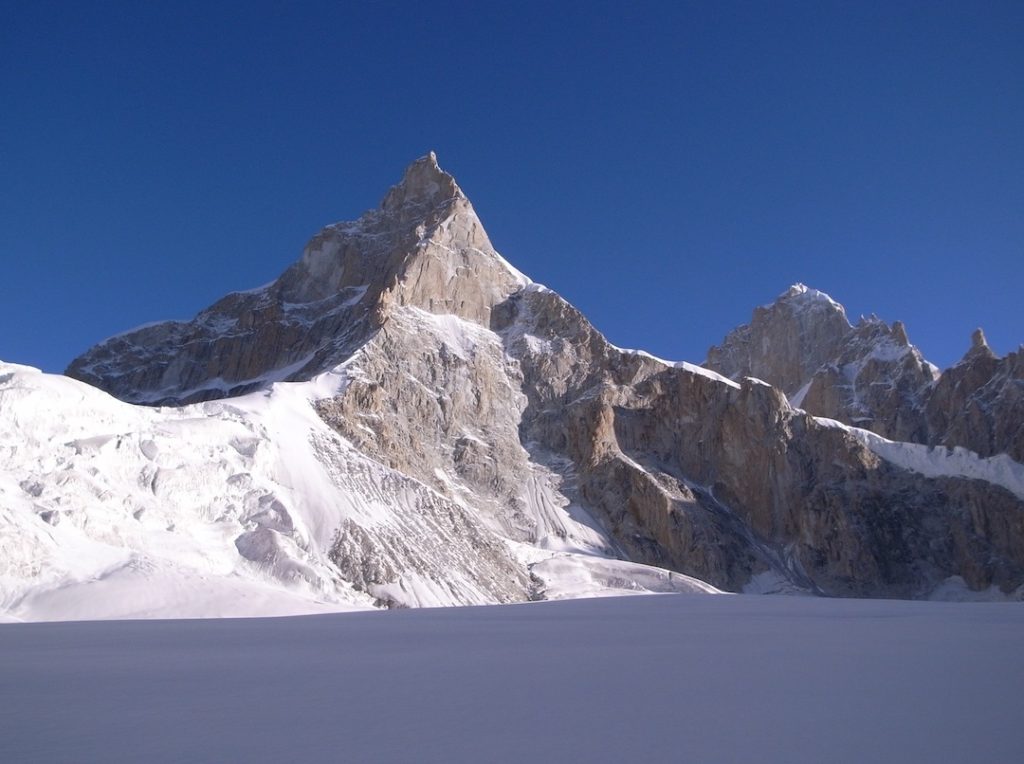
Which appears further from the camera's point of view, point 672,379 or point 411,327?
point 672,379

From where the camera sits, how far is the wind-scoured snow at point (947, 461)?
113000 millimetres

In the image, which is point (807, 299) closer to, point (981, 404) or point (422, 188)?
point (981, 404)

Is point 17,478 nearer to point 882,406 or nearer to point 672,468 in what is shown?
point 672,468

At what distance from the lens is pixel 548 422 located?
10825 cm

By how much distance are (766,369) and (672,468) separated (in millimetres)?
66557

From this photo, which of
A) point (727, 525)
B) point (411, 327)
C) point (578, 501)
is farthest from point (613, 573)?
point (411, 327)

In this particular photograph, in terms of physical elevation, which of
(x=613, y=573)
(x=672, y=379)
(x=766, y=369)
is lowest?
(x=613, y=573)

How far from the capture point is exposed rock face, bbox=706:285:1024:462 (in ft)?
A: 406

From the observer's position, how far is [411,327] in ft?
346

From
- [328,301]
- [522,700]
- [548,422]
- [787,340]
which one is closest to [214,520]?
[522,700]

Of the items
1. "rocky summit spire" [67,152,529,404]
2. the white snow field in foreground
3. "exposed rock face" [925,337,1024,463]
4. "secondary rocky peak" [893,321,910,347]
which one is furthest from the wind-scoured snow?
the white snow field in foreground

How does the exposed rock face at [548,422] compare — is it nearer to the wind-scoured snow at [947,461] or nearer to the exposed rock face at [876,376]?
the exposed rock face at [876,376]

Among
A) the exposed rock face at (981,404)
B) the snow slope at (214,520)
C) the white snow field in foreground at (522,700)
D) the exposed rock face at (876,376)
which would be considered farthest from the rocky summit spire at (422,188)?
the white snow field in foreground at (522,700)

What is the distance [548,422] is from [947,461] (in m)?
53.9
